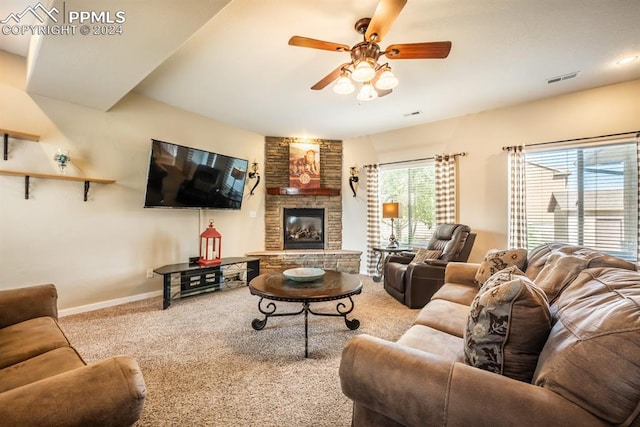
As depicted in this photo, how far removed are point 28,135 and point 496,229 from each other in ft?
18.5

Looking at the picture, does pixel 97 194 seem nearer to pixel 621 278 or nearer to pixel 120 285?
pixel 120 285

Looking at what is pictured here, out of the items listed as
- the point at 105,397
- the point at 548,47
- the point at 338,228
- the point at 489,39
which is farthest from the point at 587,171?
the point at 105,397

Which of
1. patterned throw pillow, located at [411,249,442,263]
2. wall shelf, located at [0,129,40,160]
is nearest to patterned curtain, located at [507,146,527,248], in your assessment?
patterned throw pillow, located at [411,249,442,263]

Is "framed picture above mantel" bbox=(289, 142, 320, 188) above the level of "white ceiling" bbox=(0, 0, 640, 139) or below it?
below

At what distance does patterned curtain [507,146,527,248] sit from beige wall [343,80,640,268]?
114 millimetres

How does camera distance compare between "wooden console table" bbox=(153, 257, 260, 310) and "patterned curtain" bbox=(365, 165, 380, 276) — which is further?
"patterned curtain" bbox=(365, 165, 380, 276)

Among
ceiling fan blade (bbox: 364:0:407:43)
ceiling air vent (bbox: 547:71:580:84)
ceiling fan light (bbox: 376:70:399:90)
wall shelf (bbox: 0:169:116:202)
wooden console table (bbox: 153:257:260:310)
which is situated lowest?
wooden console table (bbox: 153:257:260:310)

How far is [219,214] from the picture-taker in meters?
4.61

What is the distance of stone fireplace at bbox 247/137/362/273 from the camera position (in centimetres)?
500

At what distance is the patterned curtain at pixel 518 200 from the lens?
3.72m

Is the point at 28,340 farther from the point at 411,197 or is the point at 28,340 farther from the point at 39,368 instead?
the point at 411,197

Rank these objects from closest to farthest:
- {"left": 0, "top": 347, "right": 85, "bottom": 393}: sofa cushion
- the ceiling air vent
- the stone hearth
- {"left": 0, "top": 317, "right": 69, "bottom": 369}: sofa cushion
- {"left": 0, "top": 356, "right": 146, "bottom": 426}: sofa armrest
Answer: {"left": 0, "top": 356, "right": 146, "bottom": 426}: sofa armrest < {"left": 0, "top": 347, "right": 85, "bottom": 393}: sofa cushion < {"left": 0, "top": 317, "right": 69, "bottom": 369}: sofa cushion < the ceiling air vent < the stone hearth

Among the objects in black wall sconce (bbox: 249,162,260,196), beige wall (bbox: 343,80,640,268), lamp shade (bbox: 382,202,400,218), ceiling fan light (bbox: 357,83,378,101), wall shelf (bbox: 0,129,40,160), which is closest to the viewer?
ceiling fan light (bbox: 357,83,378,101)

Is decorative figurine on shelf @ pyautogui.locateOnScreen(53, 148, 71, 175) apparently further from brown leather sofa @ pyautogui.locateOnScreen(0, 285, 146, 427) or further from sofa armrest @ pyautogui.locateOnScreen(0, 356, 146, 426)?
sofa armrest @ pyautogui.locateOnScreen(0, 356, 146, 426)
